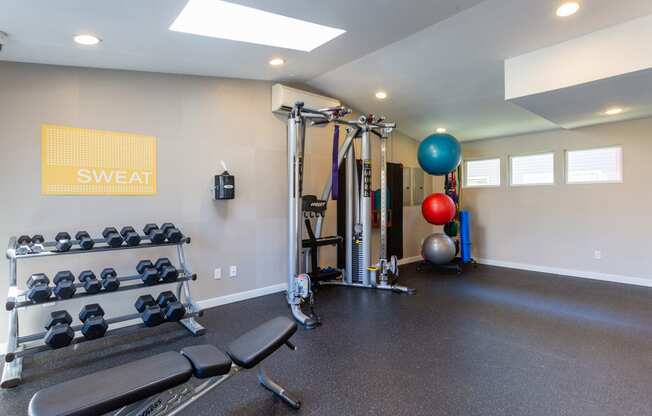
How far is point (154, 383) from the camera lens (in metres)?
1.58

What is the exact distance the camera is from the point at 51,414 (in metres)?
1.36

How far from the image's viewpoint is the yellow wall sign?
306cm

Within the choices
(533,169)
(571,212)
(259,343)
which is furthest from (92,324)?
(533,169)

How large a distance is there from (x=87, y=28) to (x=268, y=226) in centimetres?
270

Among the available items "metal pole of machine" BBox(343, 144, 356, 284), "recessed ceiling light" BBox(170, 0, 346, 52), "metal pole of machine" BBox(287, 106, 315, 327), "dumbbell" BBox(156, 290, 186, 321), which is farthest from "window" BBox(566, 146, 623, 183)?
"dumbbell" BBox(156, 290, 186, 321)

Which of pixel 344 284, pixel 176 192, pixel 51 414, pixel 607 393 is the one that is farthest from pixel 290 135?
pixel 607 393

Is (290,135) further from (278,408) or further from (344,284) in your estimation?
(278,408)

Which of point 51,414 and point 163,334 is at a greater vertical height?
point 51,414

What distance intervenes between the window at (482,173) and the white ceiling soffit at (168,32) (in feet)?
13.9

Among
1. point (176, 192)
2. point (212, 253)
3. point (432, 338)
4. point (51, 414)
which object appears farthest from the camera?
point (212, 253)

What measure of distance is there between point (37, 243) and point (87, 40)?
5.26 feet

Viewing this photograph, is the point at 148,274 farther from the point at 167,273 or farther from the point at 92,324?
the point at 92,324

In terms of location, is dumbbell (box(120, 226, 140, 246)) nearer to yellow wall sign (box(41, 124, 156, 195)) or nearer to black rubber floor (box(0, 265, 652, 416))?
yellow wall sign (box(41, 124, 156, 195))

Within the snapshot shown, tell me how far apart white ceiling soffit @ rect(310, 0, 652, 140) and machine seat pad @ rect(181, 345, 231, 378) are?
3034 mm
